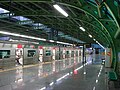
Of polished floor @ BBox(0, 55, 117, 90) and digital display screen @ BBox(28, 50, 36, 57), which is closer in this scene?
polished floor @ BBox(0, 55, 117, 90)

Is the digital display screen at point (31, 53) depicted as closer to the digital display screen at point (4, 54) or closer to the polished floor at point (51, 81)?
the digital display screen at point (4, 54)

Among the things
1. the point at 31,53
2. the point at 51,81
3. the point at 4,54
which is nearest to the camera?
the point at 51,81

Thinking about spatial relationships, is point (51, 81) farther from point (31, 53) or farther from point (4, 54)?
point (31, 53)

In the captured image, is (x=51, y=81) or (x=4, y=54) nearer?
(x=51, y=81)

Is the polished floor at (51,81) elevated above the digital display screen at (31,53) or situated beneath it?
situated beneath

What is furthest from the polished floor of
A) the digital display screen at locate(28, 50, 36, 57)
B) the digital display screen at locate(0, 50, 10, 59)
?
the digital display screen at locate(28, 50, 36, 57)

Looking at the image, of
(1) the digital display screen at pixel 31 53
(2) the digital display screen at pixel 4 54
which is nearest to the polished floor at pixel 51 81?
(2) the digital display screen at pixel 4 54

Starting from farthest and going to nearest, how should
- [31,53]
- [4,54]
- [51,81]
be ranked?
1. [31,53]
2. [4,54]
3. [51,81]

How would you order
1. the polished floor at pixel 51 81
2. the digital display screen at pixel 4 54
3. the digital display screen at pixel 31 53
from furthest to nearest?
1. the digital display screen at pixel 31 53
2. the digital display screen at pixel 4 54
3. the polished floor at pixel 51 81

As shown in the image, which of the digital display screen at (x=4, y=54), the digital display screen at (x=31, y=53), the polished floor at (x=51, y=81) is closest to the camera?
the polished floor at (x=51, y=81)

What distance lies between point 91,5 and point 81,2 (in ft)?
2.29

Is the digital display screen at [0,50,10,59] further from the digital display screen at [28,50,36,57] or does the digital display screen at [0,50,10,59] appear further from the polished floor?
the digital display screen at [28,50,36,57]

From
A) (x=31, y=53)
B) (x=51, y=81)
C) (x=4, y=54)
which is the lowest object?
(x=51, y=81)

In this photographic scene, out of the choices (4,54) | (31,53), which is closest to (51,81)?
(4,54)
